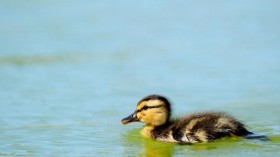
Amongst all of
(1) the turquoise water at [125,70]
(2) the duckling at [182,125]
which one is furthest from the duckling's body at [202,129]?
(1) the turquoise water at [125,70]

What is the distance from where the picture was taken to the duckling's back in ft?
25.3

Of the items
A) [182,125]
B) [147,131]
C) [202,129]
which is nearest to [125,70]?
[147,131]

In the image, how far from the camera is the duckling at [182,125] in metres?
7.72

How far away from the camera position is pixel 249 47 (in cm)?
1271

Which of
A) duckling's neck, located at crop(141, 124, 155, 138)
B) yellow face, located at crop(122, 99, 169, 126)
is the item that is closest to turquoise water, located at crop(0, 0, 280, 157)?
duckling's neck, located at crop(141, 124, 155, 138)

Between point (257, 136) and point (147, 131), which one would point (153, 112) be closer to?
point (147, 131)

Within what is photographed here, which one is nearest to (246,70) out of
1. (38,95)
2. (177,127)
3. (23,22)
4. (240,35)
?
(240,35)

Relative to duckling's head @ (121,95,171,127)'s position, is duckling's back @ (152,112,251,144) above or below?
below

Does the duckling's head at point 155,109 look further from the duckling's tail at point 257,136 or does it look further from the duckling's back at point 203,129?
the duckling's tail at point 257,136

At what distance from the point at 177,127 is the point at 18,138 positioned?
5.31ft

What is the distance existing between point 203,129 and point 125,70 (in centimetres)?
419

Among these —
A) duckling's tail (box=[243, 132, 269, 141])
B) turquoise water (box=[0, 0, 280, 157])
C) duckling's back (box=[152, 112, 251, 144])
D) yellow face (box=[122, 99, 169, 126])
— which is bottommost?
duckling's tail (box=[243, 132, 269, 141])

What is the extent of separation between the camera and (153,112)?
8.13m

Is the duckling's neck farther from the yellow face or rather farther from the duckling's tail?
the duckling's tail
